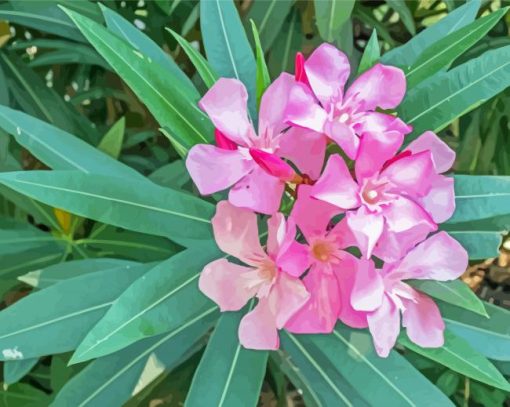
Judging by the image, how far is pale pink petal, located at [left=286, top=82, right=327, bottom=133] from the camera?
60 cm

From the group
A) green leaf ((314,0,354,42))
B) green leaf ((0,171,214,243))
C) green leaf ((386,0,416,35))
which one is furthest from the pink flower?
green leaf ((386,0,416,35))

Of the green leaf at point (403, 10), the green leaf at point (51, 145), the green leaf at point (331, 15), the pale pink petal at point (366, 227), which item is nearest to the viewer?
the pale pink petal at point (366, 227)

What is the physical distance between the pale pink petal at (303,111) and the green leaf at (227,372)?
0.24m

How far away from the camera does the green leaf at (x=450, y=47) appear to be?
76 centimetres

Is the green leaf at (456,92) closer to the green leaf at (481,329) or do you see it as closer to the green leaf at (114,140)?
the green leaf at (481,329)

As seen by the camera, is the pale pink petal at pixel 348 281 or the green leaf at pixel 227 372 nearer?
the pale pink petal at pixel 348 281

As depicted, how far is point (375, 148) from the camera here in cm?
58

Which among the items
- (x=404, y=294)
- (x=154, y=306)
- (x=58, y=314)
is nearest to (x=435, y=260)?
(x=404, y=294)

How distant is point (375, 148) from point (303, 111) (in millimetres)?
71

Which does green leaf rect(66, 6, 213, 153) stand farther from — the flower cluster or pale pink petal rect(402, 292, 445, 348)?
pale pink petal rect(402, 292, 445, 348)

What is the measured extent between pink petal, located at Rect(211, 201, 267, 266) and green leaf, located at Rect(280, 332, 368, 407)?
21 cm

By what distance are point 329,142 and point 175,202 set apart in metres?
0.18

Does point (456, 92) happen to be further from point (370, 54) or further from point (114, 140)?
point (114, 140)

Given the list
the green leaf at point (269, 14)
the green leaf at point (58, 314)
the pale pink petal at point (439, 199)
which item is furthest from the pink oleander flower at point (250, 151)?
the green leaf at point (269, 14)
